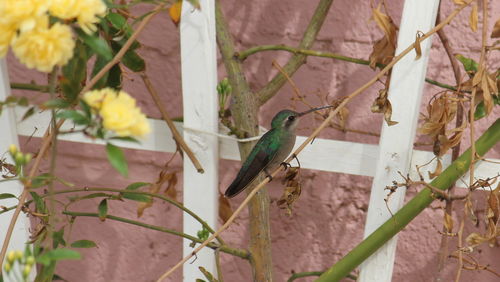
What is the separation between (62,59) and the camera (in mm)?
645

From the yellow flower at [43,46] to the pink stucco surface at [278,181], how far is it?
97 cm

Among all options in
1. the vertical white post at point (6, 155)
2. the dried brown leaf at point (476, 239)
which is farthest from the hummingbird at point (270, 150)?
the vertical white post at point (6, 155)

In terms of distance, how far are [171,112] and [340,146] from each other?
48 cm

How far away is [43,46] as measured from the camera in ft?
2.07

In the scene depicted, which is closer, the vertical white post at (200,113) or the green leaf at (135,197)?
the green leaf at (135,197)

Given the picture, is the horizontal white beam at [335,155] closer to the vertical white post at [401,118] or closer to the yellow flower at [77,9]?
the vertical white post at [401,118]

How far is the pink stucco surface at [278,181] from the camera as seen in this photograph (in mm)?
1561

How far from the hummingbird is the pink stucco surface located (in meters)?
0.34

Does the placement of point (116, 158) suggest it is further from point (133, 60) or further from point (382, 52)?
point (382, 52)

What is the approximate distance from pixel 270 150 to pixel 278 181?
1.46 feet

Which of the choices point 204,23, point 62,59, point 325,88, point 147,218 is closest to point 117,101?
point 62,59

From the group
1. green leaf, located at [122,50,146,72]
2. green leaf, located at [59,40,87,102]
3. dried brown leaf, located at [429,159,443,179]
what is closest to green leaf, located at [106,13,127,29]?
green leaf, located at [122,50,146,72]

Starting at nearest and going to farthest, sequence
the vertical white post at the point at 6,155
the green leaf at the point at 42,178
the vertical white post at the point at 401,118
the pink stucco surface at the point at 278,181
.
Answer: the green leaf at the point at 42,178 → the vertical white post at the point at 401,118 → the vertical white post at the point at 6,155 → the pink stucco surface at the point at 278,181

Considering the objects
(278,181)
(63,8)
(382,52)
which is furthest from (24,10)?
(278,181)
